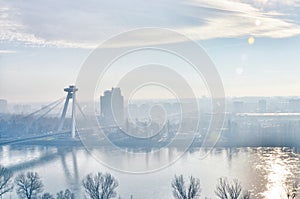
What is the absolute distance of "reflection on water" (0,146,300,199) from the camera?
14.9 feet

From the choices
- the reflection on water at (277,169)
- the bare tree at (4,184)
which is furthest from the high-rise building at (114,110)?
the bare tree at (4,184)

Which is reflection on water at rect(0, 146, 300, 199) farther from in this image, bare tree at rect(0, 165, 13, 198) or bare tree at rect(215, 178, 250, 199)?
bare tree at rect(0, 165, 13, 198)

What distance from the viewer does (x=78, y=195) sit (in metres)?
4.23

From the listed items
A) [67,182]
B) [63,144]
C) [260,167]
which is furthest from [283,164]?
[63,144]

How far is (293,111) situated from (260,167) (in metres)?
17.6

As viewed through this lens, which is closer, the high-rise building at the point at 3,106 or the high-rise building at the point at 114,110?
the high-rise building at the point at 114,110

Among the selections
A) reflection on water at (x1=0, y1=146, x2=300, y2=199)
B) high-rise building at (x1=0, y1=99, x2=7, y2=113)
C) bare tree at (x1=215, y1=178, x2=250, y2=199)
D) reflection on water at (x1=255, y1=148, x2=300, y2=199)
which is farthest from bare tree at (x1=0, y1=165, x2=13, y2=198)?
high-rise building at (x1=0, y1=99, x2=7, y2=113)

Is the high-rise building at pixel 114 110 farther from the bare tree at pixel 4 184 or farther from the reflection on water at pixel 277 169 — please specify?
the bare tree at pixel 4 184

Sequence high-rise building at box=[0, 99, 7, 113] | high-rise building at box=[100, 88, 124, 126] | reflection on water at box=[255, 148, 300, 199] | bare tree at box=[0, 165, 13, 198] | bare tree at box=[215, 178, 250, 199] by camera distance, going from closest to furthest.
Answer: bare tree at box=[215, 178, 250, 199] < bare tree at box=[0, 165, 13, 198] < reflection on water at box=[255, 148, 300, 199] < high-rise building at box=[100, 88, 124, 126] < high-rise building at box=[0, 99, 7, 113]

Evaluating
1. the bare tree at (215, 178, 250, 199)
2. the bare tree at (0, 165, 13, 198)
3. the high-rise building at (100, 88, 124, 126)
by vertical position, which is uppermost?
the high-rise building at (100, 88, 124, 126)

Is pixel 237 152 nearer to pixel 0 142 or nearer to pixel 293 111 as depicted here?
pixel 0 142

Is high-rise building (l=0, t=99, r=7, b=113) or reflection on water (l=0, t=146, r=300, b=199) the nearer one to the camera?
reflection on water (l=0, t=146, r=300, b=199)

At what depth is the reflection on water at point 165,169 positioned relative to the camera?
4.54 metres

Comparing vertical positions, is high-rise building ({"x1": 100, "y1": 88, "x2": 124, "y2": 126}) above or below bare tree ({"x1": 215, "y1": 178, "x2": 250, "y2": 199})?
above
